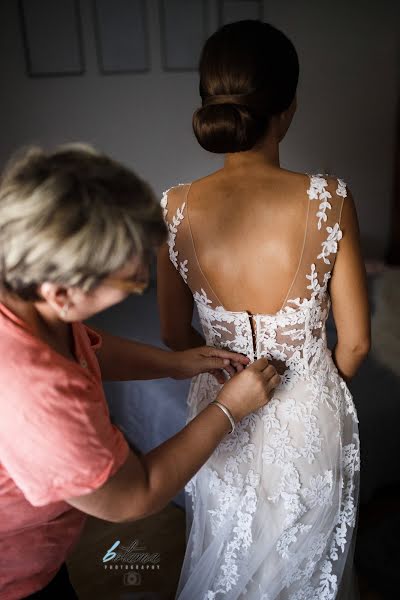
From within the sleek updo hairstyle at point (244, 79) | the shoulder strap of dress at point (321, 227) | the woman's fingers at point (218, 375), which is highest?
the sleek updo hairstyle at point (244, 79)

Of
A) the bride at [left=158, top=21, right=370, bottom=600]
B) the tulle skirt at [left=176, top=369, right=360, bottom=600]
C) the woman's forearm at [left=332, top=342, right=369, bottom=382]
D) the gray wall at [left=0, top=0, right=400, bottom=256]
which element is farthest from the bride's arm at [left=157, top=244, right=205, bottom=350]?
the gray wall at [left=0, top=0, right=400, bottom=256]

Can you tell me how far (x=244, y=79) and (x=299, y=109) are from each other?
2739 mm

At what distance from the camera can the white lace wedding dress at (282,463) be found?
1.12 meters

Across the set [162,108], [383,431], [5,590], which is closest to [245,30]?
[5,590]

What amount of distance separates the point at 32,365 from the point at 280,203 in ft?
1.92

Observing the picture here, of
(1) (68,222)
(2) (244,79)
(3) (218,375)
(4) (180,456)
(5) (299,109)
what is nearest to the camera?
(1) (68,222)

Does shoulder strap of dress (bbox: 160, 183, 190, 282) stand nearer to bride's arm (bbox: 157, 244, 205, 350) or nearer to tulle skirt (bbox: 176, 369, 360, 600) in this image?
bride's arm (bbox: 157, 244, 205, 350)

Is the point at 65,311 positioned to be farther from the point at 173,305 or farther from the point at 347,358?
the point at 347,358

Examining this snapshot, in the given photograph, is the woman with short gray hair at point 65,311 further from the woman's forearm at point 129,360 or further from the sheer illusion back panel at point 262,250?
the sheer illusion back panel at point 262,250

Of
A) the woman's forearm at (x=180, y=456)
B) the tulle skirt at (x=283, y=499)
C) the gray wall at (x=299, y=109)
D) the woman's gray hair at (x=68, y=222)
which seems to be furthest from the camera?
the gray wall at (x=299, y=109)

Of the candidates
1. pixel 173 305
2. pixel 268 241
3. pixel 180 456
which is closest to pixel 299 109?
pixel 173 305

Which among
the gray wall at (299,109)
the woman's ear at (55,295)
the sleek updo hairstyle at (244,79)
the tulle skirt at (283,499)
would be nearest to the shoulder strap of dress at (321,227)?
the sleek updo hairstyle at (244,79)

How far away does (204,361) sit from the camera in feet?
3.72

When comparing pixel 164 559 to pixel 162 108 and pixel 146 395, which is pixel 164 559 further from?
pixel 162 108
